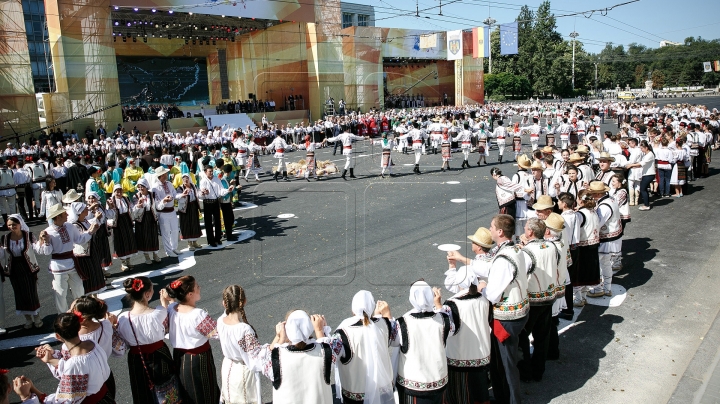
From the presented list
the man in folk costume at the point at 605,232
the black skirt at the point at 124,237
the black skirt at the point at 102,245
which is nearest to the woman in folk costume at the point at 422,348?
the man in folk costume at the point at 605,232

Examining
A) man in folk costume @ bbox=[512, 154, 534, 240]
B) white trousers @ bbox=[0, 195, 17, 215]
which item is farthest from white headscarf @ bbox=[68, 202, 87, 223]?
white trousers @ bbox=[0, 195, 17, 215]

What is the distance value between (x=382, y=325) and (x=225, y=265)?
578 centimetres

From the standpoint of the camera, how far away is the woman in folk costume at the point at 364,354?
3555 mm

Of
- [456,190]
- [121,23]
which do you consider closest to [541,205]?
[456,190]

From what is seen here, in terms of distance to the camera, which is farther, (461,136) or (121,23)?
(121,23)

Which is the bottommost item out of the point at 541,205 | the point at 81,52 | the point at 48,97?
the point at 541,205

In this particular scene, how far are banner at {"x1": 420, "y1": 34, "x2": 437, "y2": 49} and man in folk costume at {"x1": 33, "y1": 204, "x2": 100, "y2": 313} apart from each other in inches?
1725

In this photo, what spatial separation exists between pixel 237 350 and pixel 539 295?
283 centimetres

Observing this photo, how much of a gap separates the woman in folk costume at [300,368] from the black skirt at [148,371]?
103 centimetres

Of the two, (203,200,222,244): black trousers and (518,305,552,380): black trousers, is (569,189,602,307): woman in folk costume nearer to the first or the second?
(518,305,552,380): black trousers

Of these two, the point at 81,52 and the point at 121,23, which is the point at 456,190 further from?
the point at 121,23

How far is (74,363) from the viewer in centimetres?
334

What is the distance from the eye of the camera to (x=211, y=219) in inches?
394

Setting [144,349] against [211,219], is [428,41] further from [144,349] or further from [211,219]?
[144,349]
